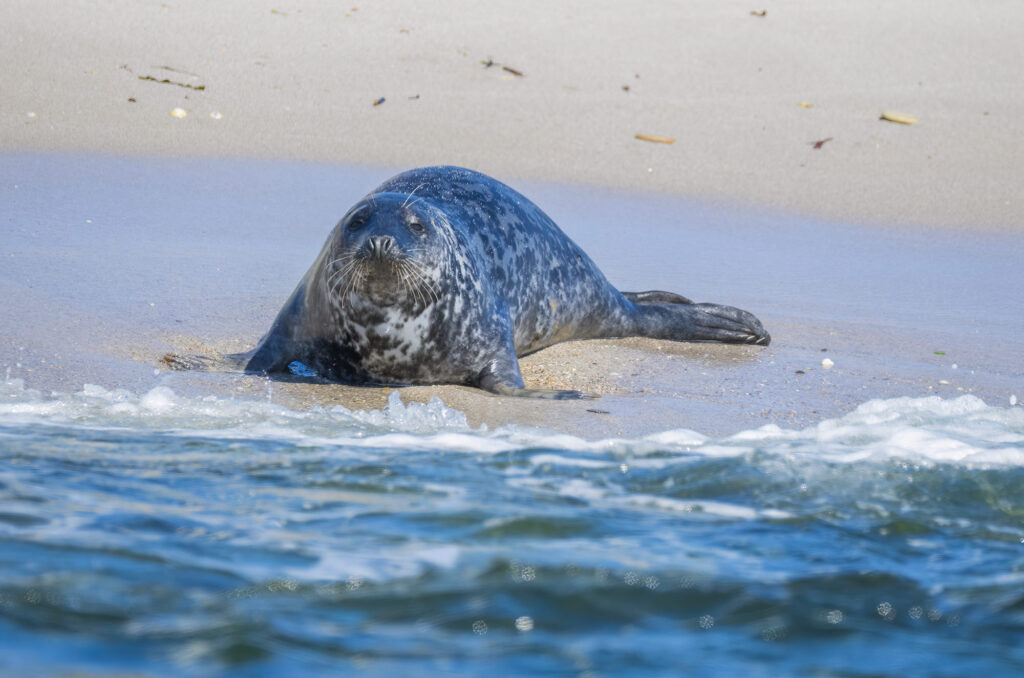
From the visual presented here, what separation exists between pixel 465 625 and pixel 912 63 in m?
9.64

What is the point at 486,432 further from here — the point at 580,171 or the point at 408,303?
the point at 580,171

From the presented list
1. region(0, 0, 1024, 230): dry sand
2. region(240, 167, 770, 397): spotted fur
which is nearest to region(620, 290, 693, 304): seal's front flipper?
region(240, 167, 770, 397): spotted fur

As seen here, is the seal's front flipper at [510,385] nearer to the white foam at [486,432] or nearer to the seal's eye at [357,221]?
the white foam at [486,432]

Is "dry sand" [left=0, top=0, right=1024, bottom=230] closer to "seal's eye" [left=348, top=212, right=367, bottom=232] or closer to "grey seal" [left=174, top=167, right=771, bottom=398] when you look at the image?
"grey seal" [left=174, top=167, right=771, bottom=398]

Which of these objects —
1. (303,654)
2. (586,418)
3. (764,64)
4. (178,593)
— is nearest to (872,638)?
(303,654)

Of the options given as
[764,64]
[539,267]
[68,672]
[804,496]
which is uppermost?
[764,64]

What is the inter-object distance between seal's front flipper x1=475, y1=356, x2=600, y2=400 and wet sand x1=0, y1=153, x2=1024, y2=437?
9 centimetres

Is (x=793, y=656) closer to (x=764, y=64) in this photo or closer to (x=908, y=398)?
(x=908, y=398)

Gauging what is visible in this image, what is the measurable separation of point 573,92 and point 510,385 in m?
5.83

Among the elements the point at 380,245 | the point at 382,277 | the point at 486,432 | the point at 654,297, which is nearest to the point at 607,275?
Result: the point at 654,297

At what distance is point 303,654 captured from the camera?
212 cm

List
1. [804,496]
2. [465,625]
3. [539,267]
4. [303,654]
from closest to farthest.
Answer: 1. [303,654]
2. [465,625]
3. [804,496]
4. [539,267]

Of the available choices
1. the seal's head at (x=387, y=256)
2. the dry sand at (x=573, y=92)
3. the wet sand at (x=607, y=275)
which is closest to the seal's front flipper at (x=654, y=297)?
the wet sand at (x=607, y=275)

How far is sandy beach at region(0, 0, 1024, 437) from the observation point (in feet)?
16.4
